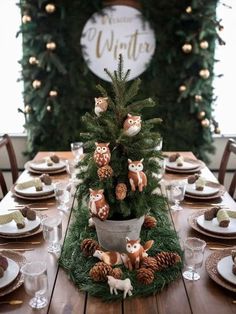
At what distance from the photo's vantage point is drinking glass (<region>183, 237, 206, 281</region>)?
1318 millimetres

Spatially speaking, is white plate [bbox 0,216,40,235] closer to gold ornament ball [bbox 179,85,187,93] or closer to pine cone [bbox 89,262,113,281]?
pine cone [bbox 89,262,113,281]

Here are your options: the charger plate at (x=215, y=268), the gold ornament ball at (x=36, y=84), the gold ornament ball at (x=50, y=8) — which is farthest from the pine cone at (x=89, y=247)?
the gold ornament ball at (x=50, y=8)

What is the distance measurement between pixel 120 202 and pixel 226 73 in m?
2.81

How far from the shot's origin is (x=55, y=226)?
149cm

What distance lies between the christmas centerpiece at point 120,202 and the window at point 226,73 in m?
2.32

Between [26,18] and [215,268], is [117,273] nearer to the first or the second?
[215,268]

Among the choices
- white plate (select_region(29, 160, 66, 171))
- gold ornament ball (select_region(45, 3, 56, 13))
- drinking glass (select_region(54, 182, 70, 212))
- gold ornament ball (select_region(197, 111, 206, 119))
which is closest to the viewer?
drinking glass (select_region(54, 182, 70, 212))

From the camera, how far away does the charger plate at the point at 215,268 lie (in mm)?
1283

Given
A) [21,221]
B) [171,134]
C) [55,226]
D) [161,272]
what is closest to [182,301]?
[161,272]

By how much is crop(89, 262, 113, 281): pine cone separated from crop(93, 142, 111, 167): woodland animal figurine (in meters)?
0.32

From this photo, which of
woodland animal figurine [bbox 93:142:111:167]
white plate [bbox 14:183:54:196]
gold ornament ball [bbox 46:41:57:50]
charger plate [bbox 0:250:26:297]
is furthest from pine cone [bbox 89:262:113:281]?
gold ornament ball [bbox 46:41:57:50]

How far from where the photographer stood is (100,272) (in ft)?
4.25

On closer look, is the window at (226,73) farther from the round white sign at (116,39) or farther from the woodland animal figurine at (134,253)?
the woodland animal figurine at (134,253)

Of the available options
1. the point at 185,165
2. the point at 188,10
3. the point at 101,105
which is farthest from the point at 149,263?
the point at 188,10
